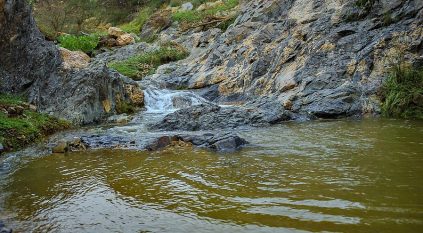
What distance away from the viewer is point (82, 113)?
11859mm

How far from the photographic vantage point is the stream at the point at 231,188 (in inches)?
150

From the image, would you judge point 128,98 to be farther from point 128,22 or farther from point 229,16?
point 128,22

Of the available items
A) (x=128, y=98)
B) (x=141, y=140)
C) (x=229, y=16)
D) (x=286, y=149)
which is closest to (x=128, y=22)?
(x=229, y=16)

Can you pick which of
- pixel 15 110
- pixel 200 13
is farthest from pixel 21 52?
pixel 200 13

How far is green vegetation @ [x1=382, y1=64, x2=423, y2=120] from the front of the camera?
32.2ft

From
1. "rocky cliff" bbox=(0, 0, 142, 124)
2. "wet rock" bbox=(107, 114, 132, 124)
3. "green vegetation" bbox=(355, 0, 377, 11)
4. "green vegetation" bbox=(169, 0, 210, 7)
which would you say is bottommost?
"wet rock" bbox=(107, 114, 132, 124)

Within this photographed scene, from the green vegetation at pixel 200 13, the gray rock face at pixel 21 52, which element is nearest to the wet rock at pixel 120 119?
the gray rock face at pixel 21 52

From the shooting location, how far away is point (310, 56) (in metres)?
13.7

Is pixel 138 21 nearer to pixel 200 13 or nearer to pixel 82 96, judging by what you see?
pixel 200 13

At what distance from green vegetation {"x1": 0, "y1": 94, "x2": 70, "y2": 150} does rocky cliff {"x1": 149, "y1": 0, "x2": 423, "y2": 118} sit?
621 cm

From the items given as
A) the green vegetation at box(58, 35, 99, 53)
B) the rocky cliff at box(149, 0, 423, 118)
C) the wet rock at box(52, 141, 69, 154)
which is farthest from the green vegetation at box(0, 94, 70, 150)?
the green vegetation at box(58, 35, 99, 53)

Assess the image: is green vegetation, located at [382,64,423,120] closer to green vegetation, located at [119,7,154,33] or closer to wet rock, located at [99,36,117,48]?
wet rock, located at [99,36,117,48]

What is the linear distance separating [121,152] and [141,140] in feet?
3.48

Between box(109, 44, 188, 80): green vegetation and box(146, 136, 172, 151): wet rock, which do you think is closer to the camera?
box(146, 136, 172, 151): wet rock
